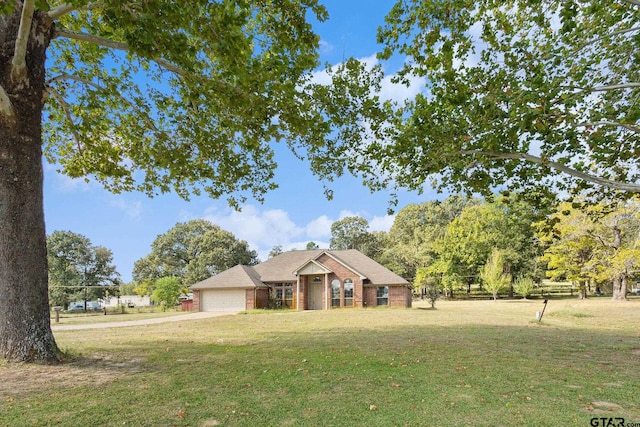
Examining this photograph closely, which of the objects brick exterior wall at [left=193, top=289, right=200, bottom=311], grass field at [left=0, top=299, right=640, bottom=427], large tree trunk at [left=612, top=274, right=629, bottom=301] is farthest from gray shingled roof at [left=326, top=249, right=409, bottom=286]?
large tree trunk at [left=612, top=274, right=629, bottom=301]

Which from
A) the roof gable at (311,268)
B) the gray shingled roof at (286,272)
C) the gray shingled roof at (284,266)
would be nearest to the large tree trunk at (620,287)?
the gray shingled roof at (286,272)

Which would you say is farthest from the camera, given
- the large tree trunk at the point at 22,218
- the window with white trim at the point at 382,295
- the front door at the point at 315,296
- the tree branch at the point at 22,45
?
the front door at the point at 315,296

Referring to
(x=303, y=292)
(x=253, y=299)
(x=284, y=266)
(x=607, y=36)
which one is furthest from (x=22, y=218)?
(x=284, y=266)

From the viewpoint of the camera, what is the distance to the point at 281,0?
22.2 feet

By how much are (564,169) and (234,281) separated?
25214 millimetres

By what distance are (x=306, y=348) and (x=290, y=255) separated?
24802 millimetres

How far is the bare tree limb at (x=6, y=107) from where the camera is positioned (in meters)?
6.05

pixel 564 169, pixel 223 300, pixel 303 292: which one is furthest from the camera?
pixel 303 292

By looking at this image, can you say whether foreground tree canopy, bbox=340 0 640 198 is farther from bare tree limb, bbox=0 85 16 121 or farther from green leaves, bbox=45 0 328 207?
bare tree limb, bbox=0 85 16 121

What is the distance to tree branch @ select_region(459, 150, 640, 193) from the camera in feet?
23.2

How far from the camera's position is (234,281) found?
94.7ft

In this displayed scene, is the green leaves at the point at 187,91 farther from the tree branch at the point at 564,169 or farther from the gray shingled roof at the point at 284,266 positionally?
the gray shingled roof at the point at 284,266

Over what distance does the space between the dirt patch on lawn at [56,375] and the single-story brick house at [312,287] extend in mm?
21373

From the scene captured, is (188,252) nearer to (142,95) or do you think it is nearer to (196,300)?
(196,300)
